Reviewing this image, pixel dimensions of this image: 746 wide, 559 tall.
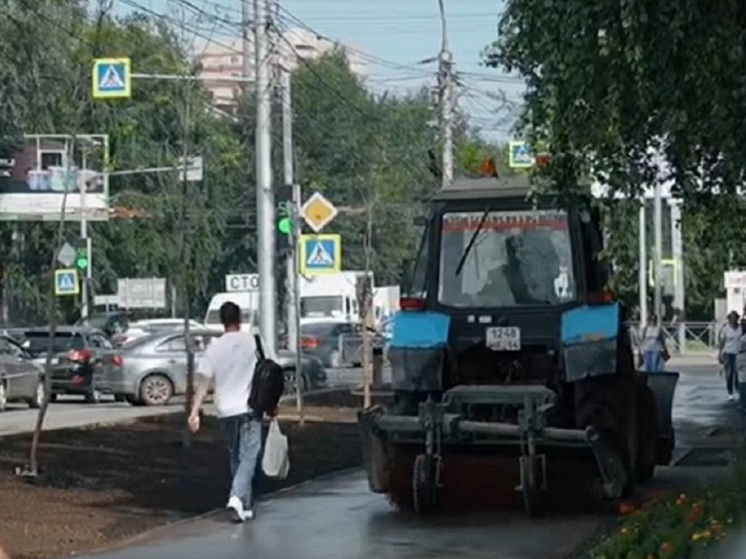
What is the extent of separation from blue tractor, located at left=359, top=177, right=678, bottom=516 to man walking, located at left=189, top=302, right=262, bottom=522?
1066mm

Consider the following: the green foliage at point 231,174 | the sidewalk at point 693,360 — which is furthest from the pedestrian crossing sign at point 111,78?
the sidewalk at point 693,360

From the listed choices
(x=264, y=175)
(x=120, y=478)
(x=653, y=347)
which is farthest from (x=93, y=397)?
(x=120, y=478)

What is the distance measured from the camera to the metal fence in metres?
67.4

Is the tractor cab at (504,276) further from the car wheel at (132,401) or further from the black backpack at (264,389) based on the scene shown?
the car wheel at (132,401)

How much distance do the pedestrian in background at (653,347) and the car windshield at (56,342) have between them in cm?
1165

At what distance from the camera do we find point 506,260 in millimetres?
16703

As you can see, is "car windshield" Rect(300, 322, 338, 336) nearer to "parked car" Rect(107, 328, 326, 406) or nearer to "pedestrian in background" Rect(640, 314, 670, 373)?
"parked car" Rect(107, 328, 326, 406)

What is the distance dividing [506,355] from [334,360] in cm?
3887

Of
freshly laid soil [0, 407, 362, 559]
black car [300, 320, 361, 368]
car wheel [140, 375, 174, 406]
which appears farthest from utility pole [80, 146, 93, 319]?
freshly laid soil [0, 407, 362, 559]

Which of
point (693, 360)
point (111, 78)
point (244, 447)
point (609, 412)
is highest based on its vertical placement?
point (111, 78)

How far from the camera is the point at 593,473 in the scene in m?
16.3

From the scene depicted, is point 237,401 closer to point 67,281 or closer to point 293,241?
point 293,241

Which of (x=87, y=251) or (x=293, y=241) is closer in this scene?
(x=293, y=241)

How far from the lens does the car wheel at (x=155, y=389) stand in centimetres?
3653
